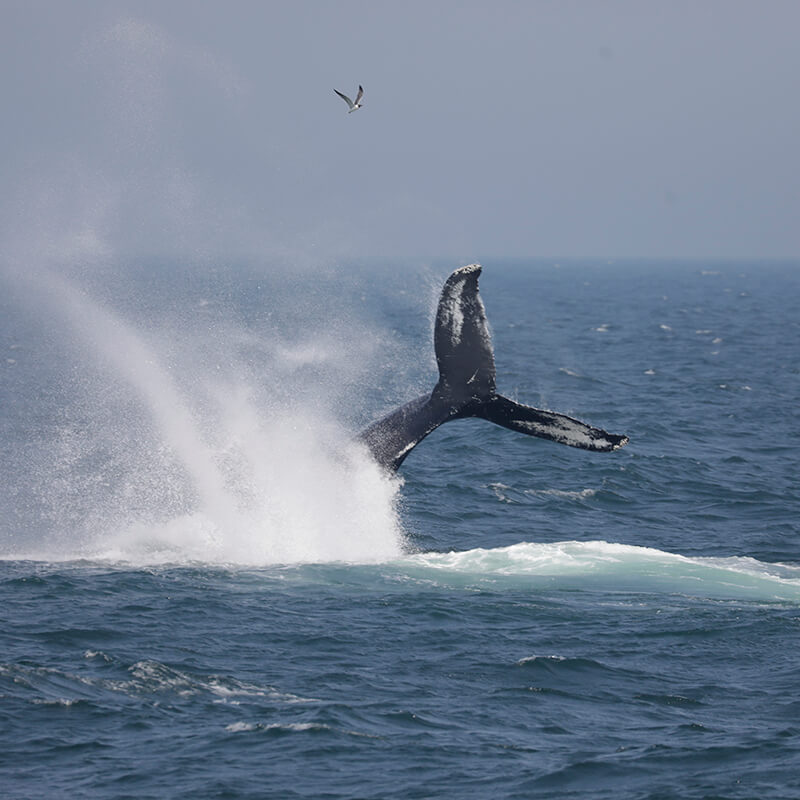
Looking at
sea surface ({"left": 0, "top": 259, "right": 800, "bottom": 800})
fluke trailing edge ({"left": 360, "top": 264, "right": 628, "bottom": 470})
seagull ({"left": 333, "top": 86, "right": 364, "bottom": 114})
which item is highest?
seagull ({"left": 333, "top": 86, "right": 364, "bottom": 114})

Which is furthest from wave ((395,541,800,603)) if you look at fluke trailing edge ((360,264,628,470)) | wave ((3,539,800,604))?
fluke trailing edge ((360,264,628,470))

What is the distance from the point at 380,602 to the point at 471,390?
4.27 metres

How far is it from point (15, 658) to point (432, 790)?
7.46 m

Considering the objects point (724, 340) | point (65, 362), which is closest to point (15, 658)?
point (65, 362)

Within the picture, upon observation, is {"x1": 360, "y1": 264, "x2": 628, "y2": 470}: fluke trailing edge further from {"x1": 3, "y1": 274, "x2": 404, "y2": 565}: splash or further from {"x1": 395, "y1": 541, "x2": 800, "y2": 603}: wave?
{"x1": 395, "y1": 541, "x2": 800, "y2": 603}: wave

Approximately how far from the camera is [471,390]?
2223cm

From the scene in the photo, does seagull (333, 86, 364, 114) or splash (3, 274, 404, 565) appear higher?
seagull (333, 86, 364, 114)

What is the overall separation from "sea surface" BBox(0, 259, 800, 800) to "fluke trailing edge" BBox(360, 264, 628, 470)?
2925mm

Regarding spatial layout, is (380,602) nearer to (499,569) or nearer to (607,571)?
(499,569)

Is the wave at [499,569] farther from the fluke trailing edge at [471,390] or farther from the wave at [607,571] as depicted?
the fluke trailing edge at [471,390]

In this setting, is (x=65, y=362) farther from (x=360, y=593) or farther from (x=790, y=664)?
(x=790, y=664)

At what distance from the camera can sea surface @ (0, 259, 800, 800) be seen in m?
17.2

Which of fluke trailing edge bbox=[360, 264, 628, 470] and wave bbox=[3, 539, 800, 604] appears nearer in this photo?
fluke trailing edge bbox=[360, 264, 628, 470]

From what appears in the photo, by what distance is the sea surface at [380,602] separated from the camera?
17203 millimetres
